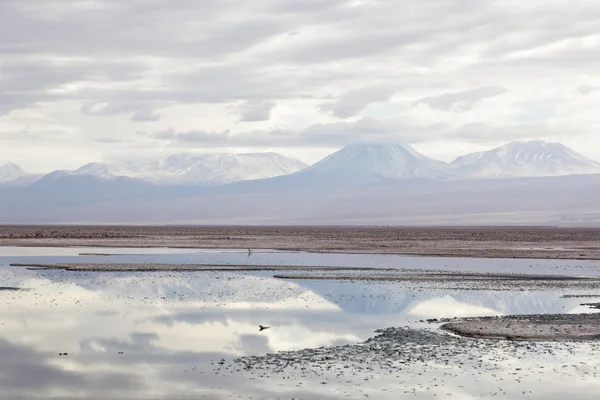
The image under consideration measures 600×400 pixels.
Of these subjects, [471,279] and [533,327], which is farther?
[471,279]

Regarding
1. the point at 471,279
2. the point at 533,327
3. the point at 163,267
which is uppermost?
the point at 163,267

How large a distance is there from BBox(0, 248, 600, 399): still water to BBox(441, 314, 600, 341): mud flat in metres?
1.85

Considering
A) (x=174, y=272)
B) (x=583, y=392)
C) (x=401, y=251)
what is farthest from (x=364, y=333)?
(x=401, y=251)

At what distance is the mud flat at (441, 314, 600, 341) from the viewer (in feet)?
86.8

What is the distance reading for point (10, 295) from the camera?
119 ft

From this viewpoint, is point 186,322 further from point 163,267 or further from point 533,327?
point 163,267

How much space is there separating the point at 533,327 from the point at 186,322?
1140 cm

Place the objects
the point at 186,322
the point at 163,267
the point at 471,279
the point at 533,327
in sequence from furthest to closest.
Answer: the point at 163,267, the point at 471,279, the point at 186,322, the point at 533,327

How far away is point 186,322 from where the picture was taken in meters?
28.8

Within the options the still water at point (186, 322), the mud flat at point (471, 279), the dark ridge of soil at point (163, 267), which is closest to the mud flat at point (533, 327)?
the still water at point (186, 322)

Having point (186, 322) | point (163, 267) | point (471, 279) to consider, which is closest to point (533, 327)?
point (186, 322)

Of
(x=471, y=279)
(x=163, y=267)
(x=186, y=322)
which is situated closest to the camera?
(x=186, y=322)

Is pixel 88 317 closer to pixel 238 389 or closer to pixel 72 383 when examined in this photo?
pixel 72 383

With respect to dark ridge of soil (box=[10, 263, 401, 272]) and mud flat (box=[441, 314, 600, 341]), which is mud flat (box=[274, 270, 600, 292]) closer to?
dark ridge of soil (box=[10, 263, 401, 272])
